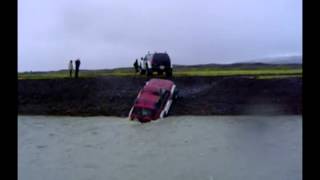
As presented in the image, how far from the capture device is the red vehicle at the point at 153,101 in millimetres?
17391

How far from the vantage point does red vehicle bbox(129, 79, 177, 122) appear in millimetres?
17391

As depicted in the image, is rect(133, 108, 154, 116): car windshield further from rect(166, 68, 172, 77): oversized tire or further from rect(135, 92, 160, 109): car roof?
rect(166, 68, 172, 77): oversized tire

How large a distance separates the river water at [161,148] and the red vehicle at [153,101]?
0.39 meters

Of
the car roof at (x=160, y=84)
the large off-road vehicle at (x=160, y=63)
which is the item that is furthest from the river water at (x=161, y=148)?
→ the large off-road vehicle at (x=160, y=63)

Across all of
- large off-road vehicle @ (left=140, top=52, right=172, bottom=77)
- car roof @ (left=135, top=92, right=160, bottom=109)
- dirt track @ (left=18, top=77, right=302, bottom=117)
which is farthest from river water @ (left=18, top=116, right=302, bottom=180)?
large off-road vehicle @ (left=140, top=52, right=172, bottom=77)

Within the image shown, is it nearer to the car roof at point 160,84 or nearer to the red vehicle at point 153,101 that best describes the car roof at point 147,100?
the red vehicle at point 153,101

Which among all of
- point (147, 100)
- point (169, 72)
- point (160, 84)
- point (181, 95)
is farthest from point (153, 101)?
point (169, 72)

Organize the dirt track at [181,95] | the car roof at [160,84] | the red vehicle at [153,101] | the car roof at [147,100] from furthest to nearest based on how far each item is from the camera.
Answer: the car roof at [160,84]
the dirt track at [181,95]
the car roof at [147,100]
the red vehicle at [153,101]

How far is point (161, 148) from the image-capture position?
12.8 m

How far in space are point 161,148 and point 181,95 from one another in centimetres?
614

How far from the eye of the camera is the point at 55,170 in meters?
10.5

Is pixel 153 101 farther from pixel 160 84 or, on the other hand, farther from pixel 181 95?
pixel 181 95
